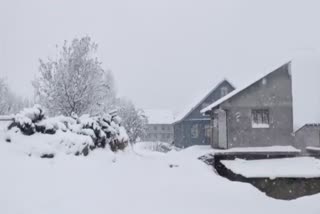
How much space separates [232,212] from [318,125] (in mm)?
19324

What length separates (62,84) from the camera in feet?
78.3

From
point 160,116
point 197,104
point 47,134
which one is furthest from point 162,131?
point 47,134

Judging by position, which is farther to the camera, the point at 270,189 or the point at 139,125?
the point at 139,125

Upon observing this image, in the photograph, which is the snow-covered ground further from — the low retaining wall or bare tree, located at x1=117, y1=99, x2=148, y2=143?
bare tree, located at x1=117, y1=99, x2=148, y2=143

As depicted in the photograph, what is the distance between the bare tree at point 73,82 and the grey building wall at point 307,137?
42.6ft

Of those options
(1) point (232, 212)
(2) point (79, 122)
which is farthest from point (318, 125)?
(1) point (232, 212)

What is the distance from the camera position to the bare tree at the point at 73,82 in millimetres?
23828

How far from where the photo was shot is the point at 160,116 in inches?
3725

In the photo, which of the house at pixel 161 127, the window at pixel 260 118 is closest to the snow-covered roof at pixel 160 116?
the house at pixel 161 127

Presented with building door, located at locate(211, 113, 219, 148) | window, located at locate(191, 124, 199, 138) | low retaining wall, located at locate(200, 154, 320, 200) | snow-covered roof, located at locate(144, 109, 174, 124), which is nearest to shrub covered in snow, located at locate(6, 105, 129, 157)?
low retaining wall, located at locate(200, 154, 320, 200)

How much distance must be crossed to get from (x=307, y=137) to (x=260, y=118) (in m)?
3.23

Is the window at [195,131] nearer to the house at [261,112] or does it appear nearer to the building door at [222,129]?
the building door at [222,129]

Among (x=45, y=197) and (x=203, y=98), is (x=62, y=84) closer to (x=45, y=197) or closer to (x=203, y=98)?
(x=45, y=197)

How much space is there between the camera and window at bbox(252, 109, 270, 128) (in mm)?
27828
